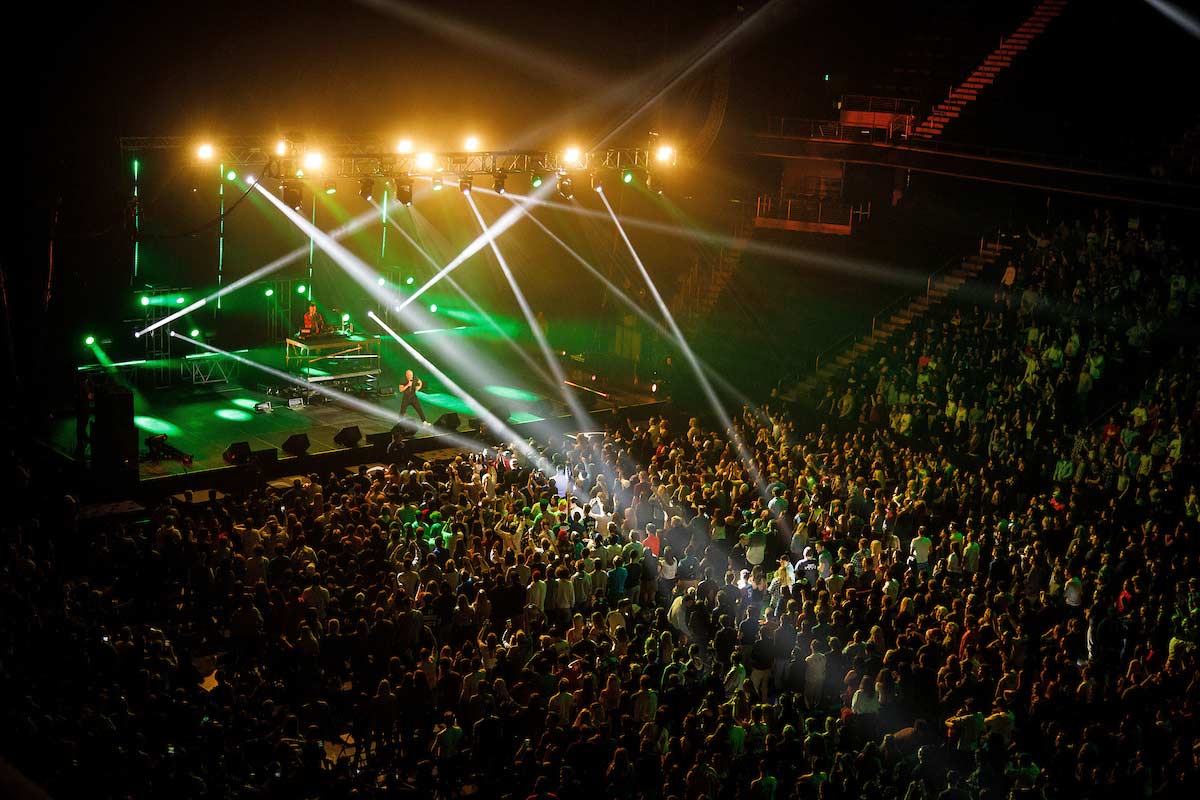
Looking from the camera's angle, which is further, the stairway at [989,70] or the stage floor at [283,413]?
the stairway at [989,70]

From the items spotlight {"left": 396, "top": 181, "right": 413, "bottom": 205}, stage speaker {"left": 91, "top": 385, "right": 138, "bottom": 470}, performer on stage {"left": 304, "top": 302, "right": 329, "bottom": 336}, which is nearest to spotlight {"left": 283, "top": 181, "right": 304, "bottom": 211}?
spotlight {"left": 396, "top": 181, "right": 413, "bottom": 205}

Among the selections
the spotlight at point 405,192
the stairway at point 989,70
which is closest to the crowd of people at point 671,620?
the spotlight at point 405,192

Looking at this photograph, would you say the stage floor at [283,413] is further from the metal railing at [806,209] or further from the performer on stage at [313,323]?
the metal railing at [806,209]

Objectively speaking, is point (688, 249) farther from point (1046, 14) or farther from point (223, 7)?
point (223, 7)

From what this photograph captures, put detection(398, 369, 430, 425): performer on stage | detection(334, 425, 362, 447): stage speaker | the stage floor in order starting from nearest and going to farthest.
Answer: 1. the stage floor
2. detection(334, 425, 362, 447): stage speaker
3. detection(398, 369, 430, 425): performer on stage

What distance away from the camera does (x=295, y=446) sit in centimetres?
1694

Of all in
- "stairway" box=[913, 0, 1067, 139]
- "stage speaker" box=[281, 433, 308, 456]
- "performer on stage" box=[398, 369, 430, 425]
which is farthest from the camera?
"stairway" box=[913, 0, 1067, 139]

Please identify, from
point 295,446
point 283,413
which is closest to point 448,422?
point 295,446

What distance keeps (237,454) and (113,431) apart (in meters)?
1.95

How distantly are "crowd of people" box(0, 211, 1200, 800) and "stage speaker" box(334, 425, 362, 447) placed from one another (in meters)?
1.71

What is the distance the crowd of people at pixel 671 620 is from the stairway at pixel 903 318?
4.14 m

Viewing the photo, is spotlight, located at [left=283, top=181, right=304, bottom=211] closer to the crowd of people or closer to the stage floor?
the stage floor

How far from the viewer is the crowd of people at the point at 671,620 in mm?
7836

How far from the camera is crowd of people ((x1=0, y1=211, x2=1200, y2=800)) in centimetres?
784
